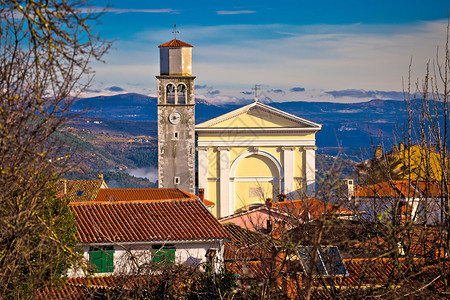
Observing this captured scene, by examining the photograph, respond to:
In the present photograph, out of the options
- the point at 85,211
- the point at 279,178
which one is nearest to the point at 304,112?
the point at 279,178

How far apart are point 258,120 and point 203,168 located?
14.4 ft

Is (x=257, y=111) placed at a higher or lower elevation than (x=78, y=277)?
higher

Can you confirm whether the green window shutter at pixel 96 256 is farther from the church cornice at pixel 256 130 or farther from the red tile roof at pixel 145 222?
the church cornice at pixel 256 130

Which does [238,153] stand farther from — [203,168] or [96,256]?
[96,256]

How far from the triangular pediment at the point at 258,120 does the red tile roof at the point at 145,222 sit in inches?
868

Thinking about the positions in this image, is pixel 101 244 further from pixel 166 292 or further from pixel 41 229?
pixel 41 229

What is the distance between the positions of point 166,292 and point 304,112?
531 ft

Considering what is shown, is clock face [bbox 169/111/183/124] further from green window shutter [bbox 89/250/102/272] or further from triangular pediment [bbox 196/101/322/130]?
green window shutter [bbox 89/250/102/272]

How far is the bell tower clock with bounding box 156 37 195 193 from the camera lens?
44969 millimetres

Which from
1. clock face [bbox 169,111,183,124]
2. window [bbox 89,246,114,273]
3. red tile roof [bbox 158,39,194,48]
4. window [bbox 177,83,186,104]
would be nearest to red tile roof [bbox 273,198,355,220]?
window [bbox 89,246,114,273]

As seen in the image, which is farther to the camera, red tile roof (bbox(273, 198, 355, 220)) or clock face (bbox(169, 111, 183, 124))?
clock face (bbox(169, 111, 183, 124))

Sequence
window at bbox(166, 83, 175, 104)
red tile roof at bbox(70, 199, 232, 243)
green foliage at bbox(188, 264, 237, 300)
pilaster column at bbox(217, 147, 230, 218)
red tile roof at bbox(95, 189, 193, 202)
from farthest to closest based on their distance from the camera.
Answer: window at bbox(166, 83, 175, 104), pilaster column at bbox(217, 147, 230, 218), red tile roof at bbox(95, 189, 193, 202), red tile roof at bbox(70, 199, 232, 243), green foliage at bbox(188, 264, 237, 300)

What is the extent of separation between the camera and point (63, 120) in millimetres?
7473

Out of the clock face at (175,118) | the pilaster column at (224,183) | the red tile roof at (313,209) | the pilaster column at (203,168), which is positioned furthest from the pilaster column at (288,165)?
the red tile roof at (313,209)
